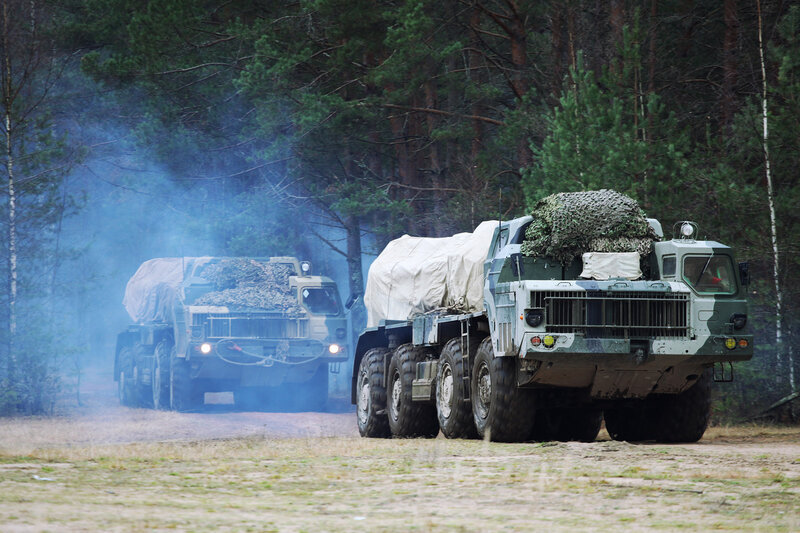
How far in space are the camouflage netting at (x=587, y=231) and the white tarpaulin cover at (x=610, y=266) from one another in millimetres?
269

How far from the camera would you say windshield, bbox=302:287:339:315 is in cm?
2606

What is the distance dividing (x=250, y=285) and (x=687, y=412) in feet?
38.8

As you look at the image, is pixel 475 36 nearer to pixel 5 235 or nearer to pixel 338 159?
pixel 338 159

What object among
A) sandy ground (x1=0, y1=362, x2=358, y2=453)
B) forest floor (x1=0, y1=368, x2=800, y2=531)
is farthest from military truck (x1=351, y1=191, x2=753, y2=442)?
sandy ground (x1=0, y1=362, x2=358, y2=453)

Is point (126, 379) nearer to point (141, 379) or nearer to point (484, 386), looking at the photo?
point (141, 379)

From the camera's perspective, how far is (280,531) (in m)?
8.28

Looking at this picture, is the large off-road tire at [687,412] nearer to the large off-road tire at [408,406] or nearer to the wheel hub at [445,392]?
the wheel hub at [445,392]

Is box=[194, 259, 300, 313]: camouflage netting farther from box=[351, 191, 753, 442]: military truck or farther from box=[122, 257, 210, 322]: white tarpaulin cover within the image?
box=[351, 191, 753, 442]: military truck

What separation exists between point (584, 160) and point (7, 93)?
1304 cm

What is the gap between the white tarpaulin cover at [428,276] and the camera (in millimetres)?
18031

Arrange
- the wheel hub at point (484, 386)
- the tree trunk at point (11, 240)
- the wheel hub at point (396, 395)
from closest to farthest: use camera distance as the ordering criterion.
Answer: the wheel hub at point (484, 386)
the wheel hub at point (396, 395)
the tree trunk at point (11, 240)

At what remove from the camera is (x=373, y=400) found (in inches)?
816

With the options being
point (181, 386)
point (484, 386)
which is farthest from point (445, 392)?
point (181, 386)

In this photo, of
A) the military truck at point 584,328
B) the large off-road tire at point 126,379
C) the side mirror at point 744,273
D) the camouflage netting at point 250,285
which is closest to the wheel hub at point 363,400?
the military truck at point 584,328
